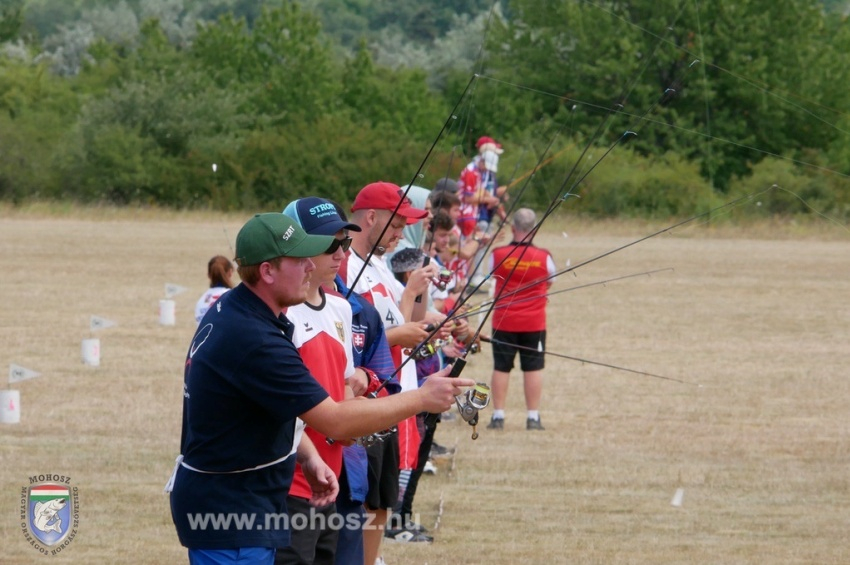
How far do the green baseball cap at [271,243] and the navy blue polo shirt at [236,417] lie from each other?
0.12m

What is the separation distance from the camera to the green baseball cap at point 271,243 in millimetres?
3934

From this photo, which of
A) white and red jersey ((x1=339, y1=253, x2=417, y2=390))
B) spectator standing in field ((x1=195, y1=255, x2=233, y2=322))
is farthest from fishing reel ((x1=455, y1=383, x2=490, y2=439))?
spectator standing in field ((x1=195, y1=255, x2=233, y2=322))

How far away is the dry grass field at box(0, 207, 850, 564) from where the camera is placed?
7.66 m

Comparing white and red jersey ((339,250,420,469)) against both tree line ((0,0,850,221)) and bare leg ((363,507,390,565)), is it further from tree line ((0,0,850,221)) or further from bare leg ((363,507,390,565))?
tree line ((0,0,850,221))

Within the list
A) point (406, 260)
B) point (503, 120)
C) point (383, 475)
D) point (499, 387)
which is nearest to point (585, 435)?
point (499, 387)

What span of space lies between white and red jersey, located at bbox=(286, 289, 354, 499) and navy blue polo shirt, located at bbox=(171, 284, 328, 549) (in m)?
0.61

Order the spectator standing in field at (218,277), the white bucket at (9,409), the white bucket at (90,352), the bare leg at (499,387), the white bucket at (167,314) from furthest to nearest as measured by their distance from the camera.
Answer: the white bucket at (167,314)
the white bucket at (90,352)
the bare leg at (499,387)
the white bucket at (9,409)
the spectator standing in field at (218,277)

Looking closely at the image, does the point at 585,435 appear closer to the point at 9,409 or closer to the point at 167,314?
the point at 9,409

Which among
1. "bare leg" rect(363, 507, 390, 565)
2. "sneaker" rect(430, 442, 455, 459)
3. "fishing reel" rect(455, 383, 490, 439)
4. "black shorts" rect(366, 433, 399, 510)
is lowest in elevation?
"sneaker" rect(430, 442, 455, 459)

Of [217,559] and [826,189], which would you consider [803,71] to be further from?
[217,559]

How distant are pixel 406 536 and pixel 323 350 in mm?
3062

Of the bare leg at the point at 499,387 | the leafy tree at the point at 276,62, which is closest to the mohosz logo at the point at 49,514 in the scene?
the bare leg at the point at 499,387

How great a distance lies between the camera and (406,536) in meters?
7.48

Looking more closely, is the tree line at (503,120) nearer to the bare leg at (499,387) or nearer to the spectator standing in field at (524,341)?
the spectator standing in field at (524,341)
